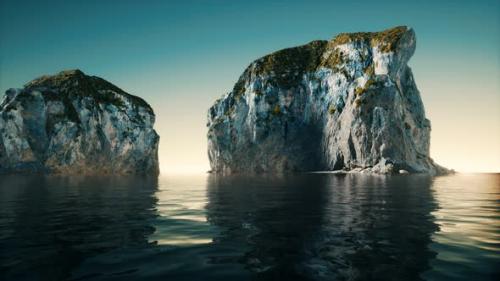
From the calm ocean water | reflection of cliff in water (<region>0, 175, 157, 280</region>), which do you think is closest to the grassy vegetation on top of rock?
reflection of cliff in water (<region>0, 175, 157, 280</region>)

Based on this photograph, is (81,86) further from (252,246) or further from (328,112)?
(252,246)

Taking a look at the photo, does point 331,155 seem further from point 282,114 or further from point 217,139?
point 217,139

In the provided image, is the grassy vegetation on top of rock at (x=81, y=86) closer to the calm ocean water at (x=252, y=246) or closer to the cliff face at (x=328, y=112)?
the cliff face at (x=328, y=112)

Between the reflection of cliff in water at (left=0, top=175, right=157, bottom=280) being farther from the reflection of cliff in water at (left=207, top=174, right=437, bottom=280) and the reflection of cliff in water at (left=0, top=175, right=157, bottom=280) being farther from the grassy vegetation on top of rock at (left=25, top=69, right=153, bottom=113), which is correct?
the grassy vegetation on top of rock at (left=25, top=69, right=153, bottom=113)

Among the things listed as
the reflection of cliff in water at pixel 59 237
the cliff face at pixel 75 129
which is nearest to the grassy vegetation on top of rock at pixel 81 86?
the cliff face at pixel 75 129

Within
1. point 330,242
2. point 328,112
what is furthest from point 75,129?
point 330,242

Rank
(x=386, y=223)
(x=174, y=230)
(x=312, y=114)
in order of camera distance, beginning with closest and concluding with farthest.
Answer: (x=174, y=230) → (x=386, y=223) → (x=312, y=114)

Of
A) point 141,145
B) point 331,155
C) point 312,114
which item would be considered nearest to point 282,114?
point 312,114
